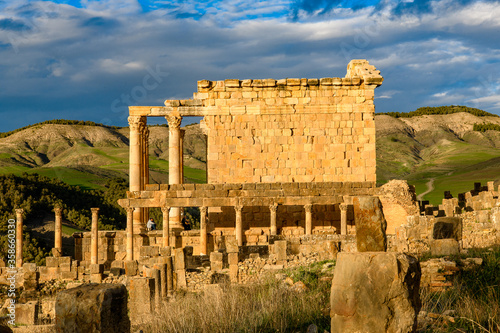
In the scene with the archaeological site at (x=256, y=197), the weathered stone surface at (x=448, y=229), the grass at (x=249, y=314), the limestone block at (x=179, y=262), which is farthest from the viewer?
the archaeological site at (x=256, y=197)

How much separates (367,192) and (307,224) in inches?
105

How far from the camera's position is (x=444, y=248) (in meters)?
13.5

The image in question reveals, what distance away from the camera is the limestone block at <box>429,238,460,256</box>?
1338cm

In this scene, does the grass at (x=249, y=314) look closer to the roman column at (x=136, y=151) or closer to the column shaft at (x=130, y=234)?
the column shaft at (x=130, y=234)

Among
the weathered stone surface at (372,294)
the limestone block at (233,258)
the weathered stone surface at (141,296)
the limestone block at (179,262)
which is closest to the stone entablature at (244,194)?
the limestone block at (179,262)

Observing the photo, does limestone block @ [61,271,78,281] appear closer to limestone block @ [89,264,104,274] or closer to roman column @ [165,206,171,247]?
limestone block @ [89,264,104,274]

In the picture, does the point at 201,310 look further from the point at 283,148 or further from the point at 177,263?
the point at 283,148

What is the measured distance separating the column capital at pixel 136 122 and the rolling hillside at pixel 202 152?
36.0 metres

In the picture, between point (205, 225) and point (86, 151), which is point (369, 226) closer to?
point (205, 225)

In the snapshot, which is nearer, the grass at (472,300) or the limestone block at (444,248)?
the grass at (472,300)

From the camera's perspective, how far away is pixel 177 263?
17.5 m

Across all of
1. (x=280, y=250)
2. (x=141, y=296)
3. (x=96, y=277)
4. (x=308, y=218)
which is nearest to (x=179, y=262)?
(x=280, y=250)

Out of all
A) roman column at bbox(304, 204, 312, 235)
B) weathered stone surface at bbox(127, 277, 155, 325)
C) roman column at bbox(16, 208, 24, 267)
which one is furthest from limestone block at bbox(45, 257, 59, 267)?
weathered stone surface at bbox(127, 277, 155, 325)

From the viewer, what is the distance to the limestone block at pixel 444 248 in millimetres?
13383
